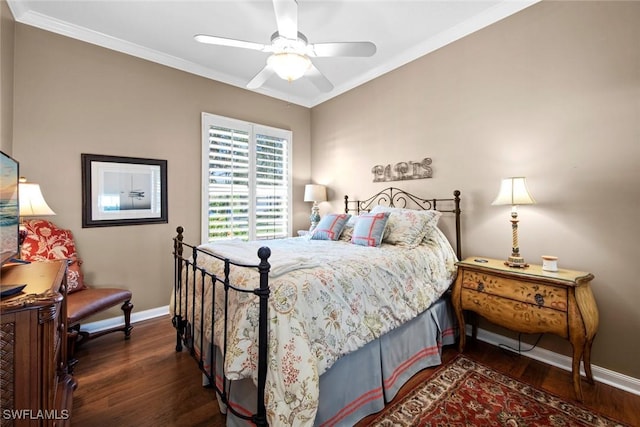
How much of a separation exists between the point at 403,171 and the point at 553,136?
1.41 metres

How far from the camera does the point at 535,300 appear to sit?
1935mm

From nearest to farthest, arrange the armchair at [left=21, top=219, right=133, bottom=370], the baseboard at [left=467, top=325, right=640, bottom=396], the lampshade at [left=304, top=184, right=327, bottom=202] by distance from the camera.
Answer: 1. the baseboard at [left=467, top=325, right=640, bottom=396]
2. the armchair at [left=21, top=219, right=133, bottom=370]
3. the lampshade at [left=304, top=184, right=327, bottom=202]

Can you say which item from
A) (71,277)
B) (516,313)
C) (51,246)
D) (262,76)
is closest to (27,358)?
(71,277)

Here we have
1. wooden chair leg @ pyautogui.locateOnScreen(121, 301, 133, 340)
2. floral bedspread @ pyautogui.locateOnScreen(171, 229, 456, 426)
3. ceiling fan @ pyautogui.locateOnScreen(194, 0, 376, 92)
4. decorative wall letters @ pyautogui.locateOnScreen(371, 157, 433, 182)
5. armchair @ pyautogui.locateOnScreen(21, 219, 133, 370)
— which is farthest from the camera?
decorative wall letters @ pyautogui.locateOnScreen(371, 157, 433, 182)

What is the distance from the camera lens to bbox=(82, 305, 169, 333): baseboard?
2.78m

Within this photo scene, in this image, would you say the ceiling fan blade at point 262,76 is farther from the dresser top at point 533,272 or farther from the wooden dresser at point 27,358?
the dresser top at point 533,272

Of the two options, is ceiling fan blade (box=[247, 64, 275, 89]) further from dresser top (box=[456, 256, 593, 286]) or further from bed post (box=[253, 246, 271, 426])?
dresser top (box=[456, 256, 593, 286])

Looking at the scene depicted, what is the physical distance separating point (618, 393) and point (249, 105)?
15.5ft

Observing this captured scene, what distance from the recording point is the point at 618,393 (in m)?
1.88

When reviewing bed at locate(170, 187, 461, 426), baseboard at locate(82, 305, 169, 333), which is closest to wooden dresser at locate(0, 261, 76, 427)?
bed at locate(170, 187, 461, 426)

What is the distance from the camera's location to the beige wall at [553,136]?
75.9 inches

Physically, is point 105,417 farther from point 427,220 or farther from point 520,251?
point 520,251

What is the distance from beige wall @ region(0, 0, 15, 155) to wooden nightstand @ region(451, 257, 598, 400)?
13.1 ft

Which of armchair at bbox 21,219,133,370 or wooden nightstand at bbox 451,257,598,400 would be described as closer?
wooden nightstand at bbox 451,257,598,400
